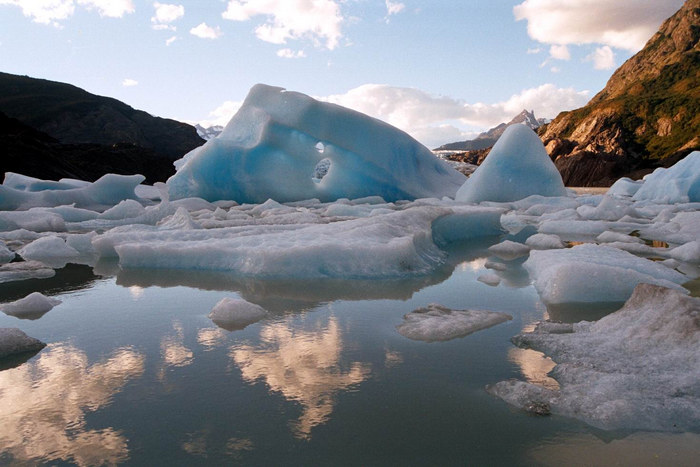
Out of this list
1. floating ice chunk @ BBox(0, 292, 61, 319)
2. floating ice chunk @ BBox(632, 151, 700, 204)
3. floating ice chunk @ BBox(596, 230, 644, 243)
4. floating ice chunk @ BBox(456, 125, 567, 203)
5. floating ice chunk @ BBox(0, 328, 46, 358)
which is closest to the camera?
floating ice chunk @ BBox(0, 328, 46, 358)

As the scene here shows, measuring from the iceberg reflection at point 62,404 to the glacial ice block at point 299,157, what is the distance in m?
10.1

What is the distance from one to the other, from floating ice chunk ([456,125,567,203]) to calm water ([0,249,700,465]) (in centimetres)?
953

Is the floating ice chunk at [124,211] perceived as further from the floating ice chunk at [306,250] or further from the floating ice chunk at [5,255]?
the floating ice chunk at [306,250]

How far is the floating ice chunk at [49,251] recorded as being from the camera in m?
5.02

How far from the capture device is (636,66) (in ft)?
258

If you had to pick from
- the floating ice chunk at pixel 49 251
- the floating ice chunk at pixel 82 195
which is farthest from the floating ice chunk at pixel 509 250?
the floating ice chunk at pixel 82 195

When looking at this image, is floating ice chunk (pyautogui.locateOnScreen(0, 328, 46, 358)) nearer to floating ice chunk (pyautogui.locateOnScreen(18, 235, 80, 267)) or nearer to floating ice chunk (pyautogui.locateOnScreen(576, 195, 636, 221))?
floating ice chunk (pyautogui.locateOnScreen(18, 235, 80, 267))

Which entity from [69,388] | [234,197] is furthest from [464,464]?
[234,197]

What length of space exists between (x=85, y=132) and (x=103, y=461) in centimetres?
6577

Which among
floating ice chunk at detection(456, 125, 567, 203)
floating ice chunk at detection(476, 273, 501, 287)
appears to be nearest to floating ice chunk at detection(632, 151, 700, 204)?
floating ice chunk at detection(456, 125, 567, 203)

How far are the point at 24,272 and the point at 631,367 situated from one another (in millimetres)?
4292

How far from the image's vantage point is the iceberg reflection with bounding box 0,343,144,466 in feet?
4.33

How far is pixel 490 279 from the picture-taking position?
138 inches

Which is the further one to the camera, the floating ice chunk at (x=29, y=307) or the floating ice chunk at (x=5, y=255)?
the floating ice chunk at (x=5, y=255)
